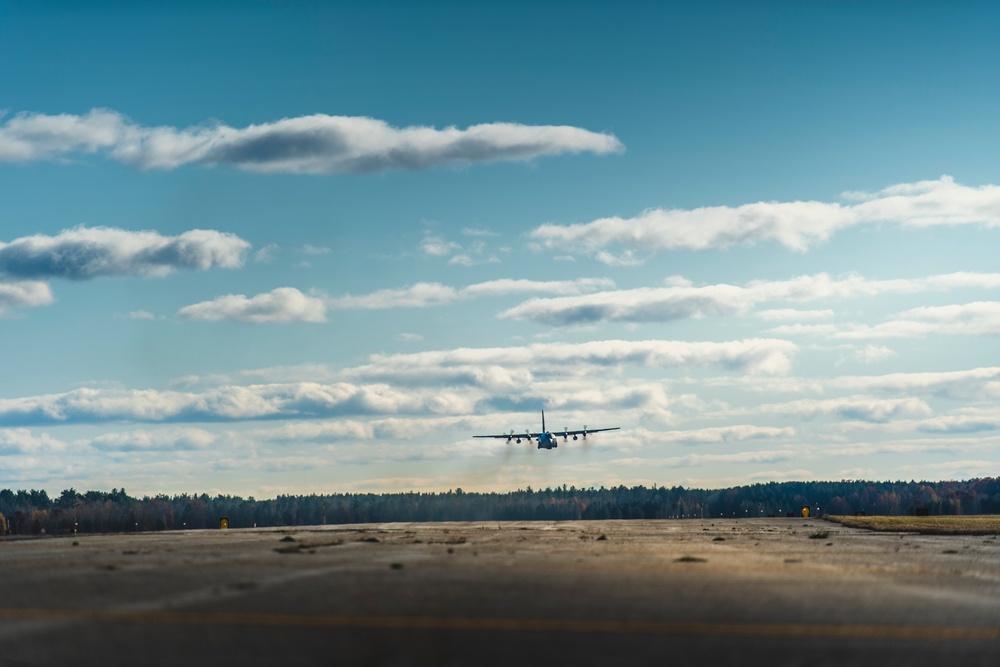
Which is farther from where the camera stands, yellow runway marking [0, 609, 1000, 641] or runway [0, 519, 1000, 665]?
yellow runway marking [0, 609, 1000, 641]

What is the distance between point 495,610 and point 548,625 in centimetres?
249

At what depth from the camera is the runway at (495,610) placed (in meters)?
19.5

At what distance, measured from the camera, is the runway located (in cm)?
1953

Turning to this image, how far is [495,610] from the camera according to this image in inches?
978

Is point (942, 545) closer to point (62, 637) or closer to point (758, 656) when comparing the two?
point (758, 656)

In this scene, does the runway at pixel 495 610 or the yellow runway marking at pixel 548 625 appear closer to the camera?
the runway at pixel 495 610

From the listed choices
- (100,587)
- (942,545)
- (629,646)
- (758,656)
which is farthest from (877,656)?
(942,545)

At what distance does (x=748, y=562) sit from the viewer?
4078 cm

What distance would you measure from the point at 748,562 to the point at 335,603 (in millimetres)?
19350

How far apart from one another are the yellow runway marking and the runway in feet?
0.20

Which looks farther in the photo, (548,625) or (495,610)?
(495,610)

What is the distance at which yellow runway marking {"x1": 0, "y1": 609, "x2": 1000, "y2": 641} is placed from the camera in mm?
21750

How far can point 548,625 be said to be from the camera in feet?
74.2

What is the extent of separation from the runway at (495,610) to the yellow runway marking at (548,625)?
0.06m
